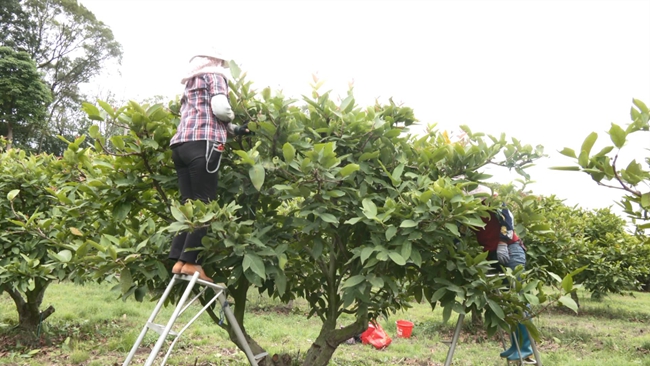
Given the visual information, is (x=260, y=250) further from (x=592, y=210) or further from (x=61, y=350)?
(x=592, y=210)

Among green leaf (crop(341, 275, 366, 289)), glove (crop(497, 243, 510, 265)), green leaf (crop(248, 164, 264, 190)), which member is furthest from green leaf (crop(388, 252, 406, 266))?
glove (crop(497, 243, 510, 265))

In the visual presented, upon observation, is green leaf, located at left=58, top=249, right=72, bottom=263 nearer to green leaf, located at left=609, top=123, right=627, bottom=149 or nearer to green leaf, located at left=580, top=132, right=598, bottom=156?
green leaf, located at left=580, top=132, right=598, bottom=156

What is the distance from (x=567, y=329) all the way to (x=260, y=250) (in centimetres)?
680

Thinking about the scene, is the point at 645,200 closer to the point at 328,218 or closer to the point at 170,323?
the point at 328,218

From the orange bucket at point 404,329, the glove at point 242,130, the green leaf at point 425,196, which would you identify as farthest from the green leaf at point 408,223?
the orange bucket at point 404,329

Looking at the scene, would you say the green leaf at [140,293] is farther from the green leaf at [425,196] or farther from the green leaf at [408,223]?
the green leaf at [425,196]

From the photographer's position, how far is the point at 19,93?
79.1ft

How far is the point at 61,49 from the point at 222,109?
1317 inches

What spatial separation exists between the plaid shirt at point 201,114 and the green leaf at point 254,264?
27.2 inches

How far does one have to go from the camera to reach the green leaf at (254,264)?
7.83 feet

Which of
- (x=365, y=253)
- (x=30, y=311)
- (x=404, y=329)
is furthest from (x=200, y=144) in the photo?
(x=404, y=329)

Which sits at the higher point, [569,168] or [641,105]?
[641,105]

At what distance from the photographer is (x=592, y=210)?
10859 mm

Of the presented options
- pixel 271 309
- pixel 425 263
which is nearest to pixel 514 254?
pixel 425 263
